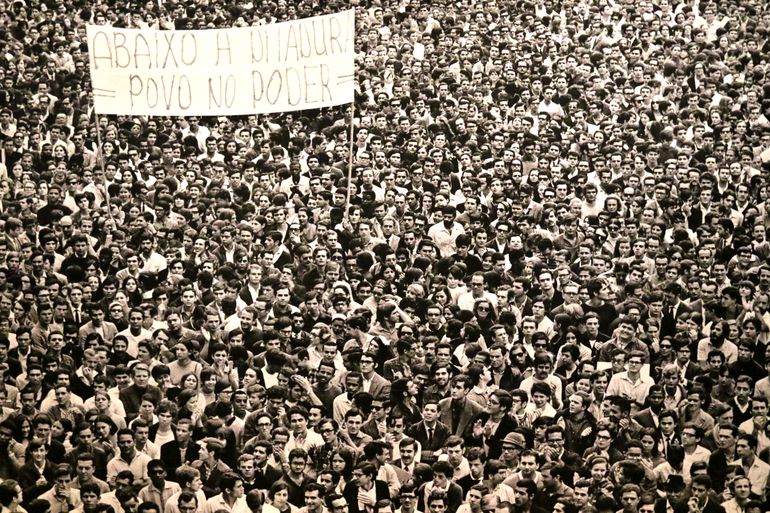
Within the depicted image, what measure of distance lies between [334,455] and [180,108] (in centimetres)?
336

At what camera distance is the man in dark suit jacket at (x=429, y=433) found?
7.48 meters

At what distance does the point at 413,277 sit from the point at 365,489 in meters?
1.94

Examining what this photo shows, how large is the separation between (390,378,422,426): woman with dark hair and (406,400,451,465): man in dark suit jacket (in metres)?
0.04

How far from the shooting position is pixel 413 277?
8742mm

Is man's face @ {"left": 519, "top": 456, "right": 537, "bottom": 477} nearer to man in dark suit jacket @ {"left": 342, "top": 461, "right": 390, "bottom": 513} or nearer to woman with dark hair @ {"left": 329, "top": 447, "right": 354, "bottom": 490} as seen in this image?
man in dark suit jacket @ {"left": 342, "top": 461, "right": 390, "bottom": 513}

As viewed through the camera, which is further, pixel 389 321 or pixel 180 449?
pixel 389 321

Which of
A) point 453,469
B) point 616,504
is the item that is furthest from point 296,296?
point 616,504

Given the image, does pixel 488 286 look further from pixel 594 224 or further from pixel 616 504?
pixel 616 504

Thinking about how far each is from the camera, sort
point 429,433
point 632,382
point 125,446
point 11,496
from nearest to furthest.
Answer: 1. point 11,496
2. point 125,446
3. point 429,433
4. point 632,382

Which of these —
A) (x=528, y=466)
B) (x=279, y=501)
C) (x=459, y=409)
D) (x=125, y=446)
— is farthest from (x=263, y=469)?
(x=528, y=466)

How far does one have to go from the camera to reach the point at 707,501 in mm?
7160

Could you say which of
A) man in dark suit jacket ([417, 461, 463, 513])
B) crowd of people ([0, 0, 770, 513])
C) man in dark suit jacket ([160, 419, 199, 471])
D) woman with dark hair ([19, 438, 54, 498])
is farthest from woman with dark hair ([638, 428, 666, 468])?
woman with dark hair ([19, 438, 54, 498])

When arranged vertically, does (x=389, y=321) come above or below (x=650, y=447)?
above

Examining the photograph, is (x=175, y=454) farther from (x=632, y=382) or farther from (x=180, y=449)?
(x=632, y=382)
